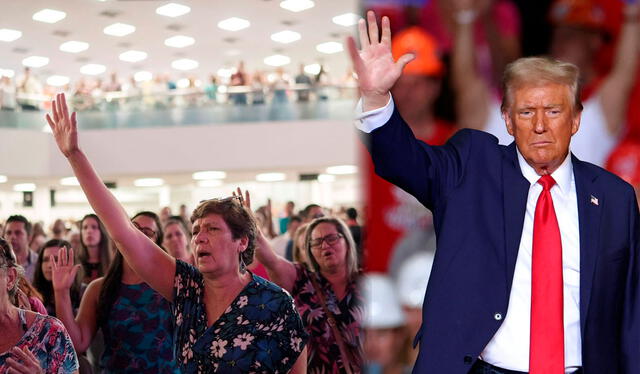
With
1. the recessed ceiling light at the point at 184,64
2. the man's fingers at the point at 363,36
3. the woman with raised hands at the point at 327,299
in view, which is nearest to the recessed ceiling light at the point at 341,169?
the recessed ceiling light at the point at 184,64

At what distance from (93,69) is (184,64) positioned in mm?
2749

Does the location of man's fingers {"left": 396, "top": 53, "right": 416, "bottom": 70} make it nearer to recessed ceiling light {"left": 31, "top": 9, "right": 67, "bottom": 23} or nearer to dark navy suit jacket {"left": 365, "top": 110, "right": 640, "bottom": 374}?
dark navy suit jacket {"left": 365, "top": 110, "right": 640, "bottom": 374}

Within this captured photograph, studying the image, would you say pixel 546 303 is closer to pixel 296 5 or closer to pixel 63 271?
pixel 63 271

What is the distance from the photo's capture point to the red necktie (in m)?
1.76

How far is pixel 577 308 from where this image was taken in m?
1.84

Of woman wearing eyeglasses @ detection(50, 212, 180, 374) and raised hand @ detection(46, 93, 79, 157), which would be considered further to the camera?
woman wearing eyeglasses @ detection(50, 212, 180, 374)

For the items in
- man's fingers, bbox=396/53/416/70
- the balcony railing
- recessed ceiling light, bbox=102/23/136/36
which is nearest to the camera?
man's fingers, bbox=396/53/416/70

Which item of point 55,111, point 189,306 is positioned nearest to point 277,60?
point 55,111

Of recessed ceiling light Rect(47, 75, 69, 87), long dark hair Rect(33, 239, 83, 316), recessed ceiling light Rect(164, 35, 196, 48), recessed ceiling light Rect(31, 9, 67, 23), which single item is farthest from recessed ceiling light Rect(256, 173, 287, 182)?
long dark hair Rect(33, 239, 83, 316)

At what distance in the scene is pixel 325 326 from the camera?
3627 millimetres

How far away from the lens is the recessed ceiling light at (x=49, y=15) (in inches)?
775

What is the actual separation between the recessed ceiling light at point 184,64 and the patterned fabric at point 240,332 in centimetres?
2257

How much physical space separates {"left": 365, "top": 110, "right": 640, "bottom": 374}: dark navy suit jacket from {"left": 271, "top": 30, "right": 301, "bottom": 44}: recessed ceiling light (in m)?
20.9

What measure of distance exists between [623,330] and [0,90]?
1667 cm
